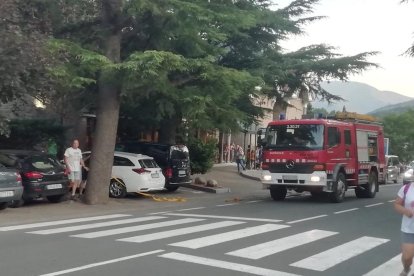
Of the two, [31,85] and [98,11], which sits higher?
[98,11]

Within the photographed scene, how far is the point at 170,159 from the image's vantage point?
67.6 feet

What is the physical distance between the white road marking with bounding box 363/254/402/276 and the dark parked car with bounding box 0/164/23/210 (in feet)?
29.7

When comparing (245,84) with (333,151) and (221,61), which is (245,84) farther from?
(221,61)

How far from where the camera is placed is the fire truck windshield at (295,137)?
17891 millimetres

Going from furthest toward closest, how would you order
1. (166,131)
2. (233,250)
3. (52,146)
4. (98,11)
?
(166,131) < (52,146) < (98,11) < (233,250)

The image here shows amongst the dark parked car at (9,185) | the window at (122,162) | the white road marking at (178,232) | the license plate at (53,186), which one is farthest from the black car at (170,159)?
the white road marking at (178,232)

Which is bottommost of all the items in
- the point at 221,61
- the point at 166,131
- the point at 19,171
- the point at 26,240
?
the point at 26,240

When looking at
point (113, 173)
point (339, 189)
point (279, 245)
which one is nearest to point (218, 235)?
point (279, 245)

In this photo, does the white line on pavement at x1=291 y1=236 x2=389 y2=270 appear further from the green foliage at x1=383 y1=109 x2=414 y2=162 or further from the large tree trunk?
the green foliage at x1=383 y1=109 x2=414 y2=162

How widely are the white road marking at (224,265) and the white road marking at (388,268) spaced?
1328 millimetres

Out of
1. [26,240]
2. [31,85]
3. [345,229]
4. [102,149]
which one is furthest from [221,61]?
[26,240]

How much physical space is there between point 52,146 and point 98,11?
19.5ft

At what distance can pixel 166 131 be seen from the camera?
24.3 meters

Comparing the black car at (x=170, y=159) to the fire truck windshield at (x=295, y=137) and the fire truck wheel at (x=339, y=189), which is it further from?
the fire truck wheel at (x=339, y=189)
